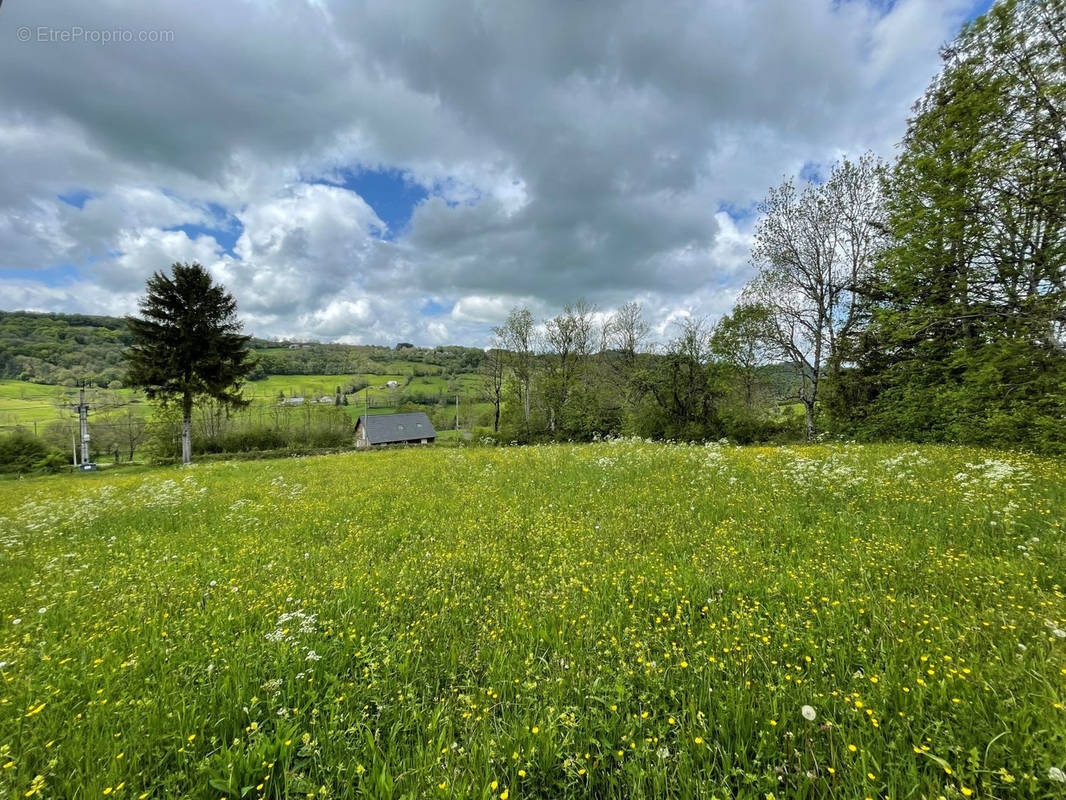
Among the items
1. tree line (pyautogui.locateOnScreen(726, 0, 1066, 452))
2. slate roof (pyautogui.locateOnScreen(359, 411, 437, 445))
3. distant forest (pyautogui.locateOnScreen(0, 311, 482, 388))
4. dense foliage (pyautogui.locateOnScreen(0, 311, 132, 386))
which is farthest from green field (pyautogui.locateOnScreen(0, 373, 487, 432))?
tree line (pyautogui.locateOnScreen(726, 0, 1066, 452))

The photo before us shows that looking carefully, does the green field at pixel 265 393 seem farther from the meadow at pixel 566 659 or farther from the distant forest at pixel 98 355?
the meadow at pixel 566 659

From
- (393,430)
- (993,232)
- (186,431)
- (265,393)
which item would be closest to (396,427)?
(393,430)

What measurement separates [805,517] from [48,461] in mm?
52824

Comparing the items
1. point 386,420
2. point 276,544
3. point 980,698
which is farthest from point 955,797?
point 386,420

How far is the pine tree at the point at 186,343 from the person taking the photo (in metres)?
26.0

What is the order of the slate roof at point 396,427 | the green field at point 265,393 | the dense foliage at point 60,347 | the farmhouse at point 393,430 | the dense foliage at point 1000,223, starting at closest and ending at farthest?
the dense foliage at point 1000,223, the green field at point 265,393, the farmhouse at point 393,430, the slate roof at point 396,427, the dense foliage at point 60,347

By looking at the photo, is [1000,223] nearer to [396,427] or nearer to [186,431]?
[186,431]

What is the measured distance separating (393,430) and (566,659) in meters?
67.6

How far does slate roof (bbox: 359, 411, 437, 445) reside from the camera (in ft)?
209

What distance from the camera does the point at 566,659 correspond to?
3002mm

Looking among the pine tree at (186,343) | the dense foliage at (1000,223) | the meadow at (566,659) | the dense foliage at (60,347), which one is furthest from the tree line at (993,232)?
the dense foliage at (60,347)

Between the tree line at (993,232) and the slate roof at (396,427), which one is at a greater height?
the tree line at (993,232)

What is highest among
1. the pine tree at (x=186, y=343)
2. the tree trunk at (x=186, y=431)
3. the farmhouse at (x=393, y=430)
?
the pine tree at (x=186, y=343)

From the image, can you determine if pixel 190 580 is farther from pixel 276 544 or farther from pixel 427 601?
pixel 427 601
